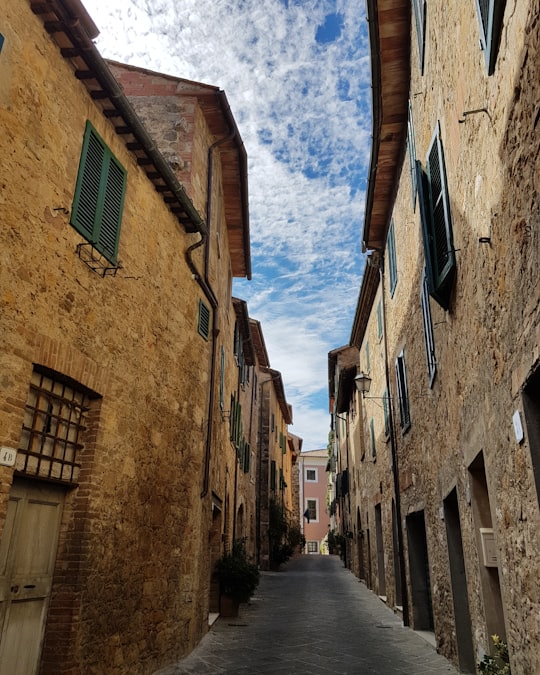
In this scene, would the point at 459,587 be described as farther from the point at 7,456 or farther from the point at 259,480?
the point at 259,480

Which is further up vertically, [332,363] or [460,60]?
[332,363]

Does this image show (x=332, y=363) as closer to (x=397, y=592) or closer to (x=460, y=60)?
(x=397, y=592)

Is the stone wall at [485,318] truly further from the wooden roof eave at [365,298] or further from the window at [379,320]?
the wooden roof eave at [365,298]

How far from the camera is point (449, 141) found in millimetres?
5531

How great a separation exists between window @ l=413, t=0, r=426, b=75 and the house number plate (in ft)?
20.0

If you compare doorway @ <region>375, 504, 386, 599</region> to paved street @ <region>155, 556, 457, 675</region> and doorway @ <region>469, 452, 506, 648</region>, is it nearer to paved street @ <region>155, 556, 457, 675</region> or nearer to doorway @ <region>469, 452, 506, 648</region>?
paved street @ <region>155, 556, 457, 675</region>

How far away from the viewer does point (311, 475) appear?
5122 centimetres

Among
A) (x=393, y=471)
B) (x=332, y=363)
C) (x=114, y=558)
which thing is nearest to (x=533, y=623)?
(x=114, y=558)

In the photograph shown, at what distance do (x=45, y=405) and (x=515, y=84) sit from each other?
4327 mm

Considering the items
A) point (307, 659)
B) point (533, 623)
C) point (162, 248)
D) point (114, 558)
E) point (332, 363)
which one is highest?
point (332, 363)

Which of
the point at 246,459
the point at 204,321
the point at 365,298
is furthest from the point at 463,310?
the point at 246,459

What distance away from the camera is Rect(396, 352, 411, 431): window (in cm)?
955

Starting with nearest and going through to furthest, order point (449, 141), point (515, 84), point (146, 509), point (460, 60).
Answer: point (515, 84)
point (460, 60)
point (449, 141)
point (146, 509)

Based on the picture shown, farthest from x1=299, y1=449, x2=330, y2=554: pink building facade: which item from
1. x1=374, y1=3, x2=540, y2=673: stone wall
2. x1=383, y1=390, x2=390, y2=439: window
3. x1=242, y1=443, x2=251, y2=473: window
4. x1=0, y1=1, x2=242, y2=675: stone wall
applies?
x1=374, y1=3, x2=540, y2=673: stone wall
